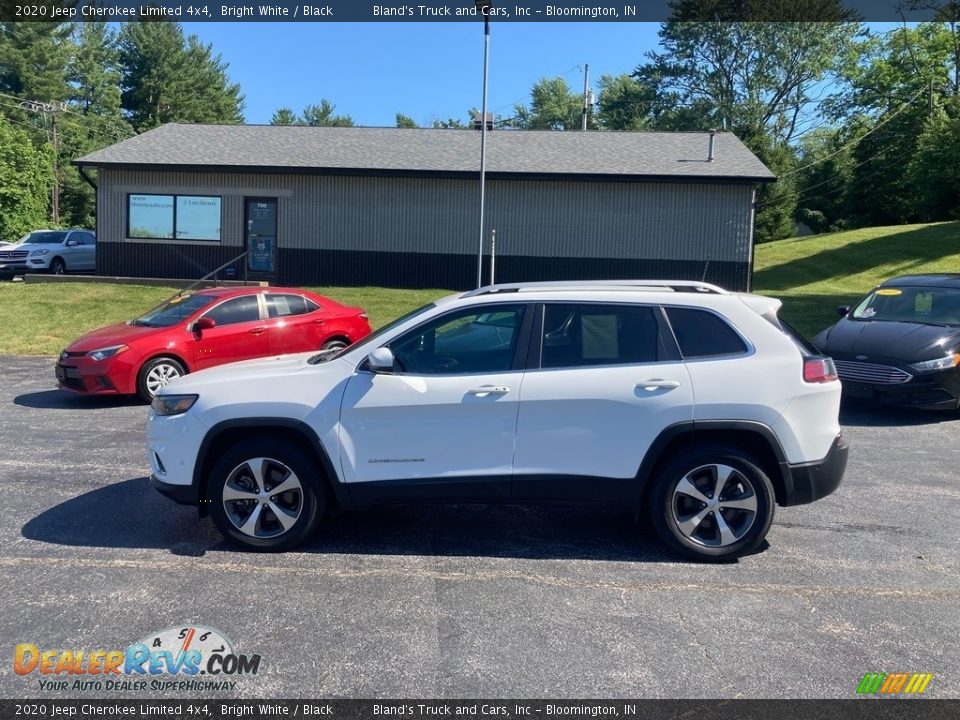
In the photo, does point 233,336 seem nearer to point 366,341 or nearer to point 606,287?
point 366,341

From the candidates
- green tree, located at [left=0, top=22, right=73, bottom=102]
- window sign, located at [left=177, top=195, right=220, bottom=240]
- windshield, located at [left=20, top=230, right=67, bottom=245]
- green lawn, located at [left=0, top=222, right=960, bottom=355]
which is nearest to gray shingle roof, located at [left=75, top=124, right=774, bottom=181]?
window sign, located at [left=177, top=195, right=220, bottom=240]

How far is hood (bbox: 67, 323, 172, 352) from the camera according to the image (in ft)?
35.6

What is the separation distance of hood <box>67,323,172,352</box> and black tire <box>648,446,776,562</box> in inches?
308

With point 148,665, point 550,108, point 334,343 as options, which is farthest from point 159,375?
point 550,108

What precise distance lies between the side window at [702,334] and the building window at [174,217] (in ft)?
67.6

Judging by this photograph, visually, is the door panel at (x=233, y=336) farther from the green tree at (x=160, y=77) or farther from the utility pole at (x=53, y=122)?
the green tree at (x=160, y=77)

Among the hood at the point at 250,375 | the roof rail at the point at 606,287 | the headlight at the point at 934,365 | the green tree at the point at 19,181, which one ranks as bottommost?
the headlight at the point at 934,365

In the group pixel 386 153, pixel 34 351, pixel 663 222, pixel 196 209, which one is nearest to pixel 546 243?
pixel 663 222

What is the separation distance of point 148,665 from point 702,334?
361cm

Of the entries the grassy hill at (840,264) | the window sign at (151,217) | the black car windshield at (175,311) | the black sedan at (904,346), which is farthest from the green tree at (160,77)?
the black sedan at (904,346)

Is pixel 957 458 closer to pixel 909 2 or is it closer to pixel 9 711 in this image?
pixel 9 711

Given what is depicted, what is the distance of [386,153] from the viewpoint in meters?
24.5

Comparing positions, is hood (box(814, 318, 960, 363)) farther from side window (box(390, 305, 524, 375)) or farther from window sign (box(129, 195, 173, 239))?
window sign (box(129, 195, 173, 239))

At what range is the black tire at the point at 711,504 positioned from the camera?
535 cm
